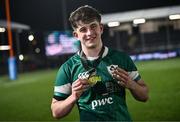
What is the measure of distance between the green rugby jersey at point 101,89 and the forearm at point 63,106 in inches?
1.3

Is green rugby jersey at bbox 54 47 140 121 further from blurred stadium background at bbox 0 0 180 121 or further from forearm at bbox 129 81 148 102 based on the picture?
blurred stadium background at bbox 0 0 180 121

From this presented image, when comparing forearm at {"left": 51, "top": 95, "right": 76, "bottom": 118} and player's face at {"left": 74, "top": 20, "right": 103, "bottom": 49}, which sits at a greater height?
player's face at {"left": 74, "top": 20, "right": 103, "bottom": 49}

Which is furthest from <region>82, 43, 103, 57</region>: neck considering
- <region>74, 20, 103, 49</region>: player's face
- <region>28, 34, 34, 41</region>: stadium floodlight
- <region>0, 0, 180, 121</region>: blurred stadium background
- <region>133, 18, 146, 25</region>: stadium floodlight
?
<region>28, 34, 34, 41</region>: stadium floodlight

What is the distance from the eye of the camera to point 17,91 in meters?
3.67

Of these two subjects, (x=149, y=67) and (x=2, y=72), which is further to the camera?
(x=2, y=72)

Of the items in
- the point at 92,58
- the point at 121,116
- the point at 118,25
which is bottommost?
the point at 121,116

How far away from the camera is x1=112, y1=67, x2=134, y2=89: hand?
1.42m

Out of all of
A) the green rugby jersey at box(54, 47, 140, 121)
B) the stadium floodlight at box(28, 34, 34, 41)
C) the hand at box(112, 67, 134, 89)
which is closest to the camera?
the hand at box(112, 67, 134, 89)

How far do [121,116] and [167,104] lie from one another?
49.7 inches

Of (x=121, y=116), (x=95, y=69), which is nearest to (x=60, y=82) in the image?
(x=95, y=69)

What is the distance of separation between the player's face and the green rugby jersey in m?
0.07

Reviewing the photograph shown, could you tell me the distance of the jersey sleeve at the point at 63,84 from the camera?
4.97ft

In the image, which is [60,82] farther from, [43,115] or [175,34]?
[43,115]

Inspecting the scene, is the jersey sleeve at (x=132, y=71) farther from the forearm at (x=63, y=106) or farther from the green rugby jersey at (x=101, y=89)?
the forearm at (x=63, y=106)
